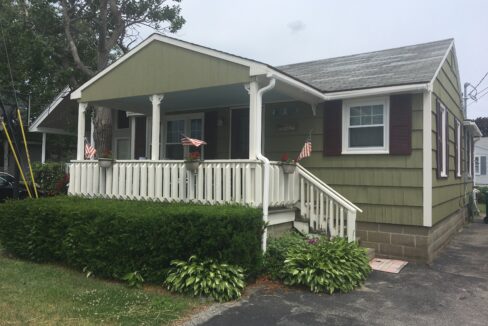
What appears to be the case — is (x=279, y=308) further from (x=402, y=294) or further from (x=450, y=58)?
(x=450, y=58)

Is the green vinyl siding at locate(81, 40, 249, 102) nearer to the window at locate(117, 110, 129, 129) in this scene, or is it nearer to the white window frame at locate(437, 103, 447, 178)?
the white window frame at locate(437, 103, 447, 178)

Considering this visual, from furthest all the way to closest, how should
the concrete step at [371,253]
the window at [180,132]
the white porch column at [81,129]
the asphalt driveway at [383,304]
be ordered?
1. the window at [180,132]
2. the white porch column at [81,129]
3. the concrete step at [371,253]
4. the asphalt driveway at [383,304]

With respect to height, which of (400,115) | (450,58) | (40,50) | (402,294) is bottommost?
(402,294)

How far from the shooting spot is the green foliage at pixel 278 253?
20.4 feet

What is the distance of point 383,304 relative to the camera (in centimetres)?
539

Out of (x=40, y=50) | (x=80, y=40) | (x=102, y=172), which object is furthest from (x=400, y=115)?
(x=80, y=40)

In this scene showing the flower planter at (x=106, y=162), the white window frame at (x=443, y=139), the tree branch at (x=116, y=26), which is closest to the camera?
the flower planter at (x=106, y=162)

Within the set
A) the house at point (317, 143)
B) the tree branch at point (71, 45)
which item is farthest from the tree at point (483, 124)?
the tree branch at point (71, 45)

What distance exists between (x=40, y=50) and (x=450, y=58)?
1377 cm

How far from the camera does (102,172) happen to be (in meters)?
8.74

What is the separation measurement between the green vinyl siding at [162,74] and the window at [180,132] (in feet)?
8.79

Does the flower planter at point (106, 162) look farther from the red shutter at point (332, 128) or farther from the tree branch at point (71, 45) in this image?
the tree branch at point (71, 45)

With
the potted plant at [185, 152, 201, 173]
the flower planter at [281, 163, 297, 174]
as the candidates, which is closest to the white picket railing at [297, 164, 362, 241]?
the flower planter at [281, 163, 297, 174]

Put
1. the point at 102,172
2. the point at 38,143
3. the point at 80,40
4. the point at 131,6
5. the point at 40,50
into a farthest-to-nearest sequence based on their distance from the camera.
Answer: the point at 38,143 < the point at 80,40 < the point at 131,6 < the point at 40,50 < the point at 102,172
